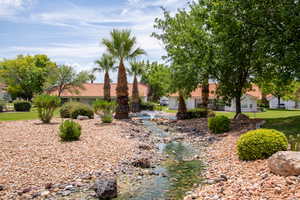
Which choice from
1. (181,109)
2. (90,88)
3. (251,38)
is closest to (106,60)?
(90,88)

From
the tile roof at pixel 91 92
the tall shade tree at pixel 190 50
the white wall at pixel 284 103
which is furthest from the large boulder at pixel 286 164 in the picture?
the white wall at pixel 284 103

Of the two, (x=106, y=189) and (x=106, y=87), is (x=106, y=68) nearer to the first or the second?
→ (x=106, y=87)

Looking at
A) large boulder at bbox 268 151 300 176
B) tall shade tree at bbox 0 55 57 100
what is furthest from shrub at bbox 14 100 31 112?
large boulder at bbox 268 151 300 176

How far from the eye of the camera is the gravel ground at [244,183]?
17.8ft

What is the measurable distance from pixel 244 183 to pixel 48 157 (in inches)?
250

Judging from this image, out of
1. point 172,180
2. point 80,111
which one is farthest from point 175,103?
point 172,180

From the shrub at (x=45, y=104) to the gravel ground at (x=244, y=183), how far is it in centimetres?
1184

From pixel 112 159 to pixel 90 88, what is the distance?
143 ft

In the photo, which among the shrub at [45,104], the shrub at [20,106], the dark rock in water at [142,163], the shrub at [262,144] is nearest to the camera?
the shrub at [262,144]

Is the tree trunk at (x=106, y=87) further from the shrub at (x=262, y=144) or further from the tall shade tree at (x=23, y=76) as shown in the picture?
the shrub at (x=262, y=144)

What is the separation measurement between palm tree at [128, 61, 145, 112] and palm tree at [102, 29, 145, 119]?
541 inches

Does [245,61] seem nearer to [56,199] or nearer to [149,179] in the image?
[149,179]

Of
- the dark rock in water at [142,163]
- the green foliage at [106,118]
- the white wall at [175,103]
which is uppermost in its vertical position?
the white wall at [175,103]

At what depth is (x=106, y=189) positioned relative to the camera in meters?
6.48
